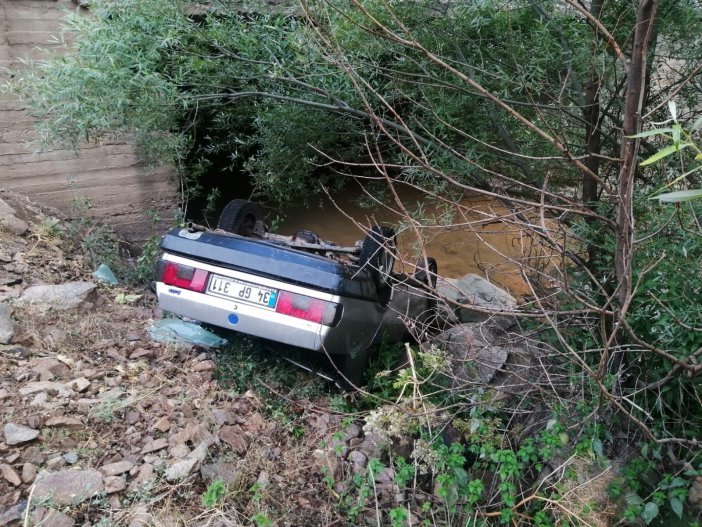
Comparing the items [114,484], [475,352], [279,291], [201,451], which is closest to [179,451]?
[201,451]

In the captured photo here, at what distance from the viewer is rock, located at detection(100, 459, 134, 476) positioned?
345cm

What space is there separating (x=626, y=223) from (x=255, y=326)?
230 centimetres

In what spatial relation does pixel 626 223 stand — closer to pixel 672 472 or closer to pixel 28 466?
pixel 672 472

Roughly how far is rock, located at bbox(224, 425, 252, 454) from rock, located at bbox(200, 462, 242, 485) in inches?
9.3

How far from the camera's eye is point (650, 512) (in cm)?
317

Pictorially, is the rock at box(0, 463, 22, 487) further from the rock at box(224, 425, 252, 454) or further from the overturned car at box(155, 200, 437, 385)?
the overturned car at box(155, 200, 437, 385)

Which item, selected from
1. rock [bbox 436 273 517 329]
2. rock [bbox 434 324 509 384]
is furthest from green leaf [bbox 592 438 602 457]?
rock [bbox 436 273 517 329]

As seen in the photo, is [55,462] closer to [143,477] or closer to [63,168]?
[143,477]

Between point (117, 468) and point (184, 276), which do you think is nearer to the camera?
point (117, 468)

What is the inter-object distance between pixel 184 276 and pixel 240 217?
915 millimetres

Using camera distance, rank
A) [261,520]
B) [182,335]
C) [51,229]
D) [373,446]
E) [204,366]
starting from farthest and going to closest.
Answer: [51,229] < [182,335] < [204,366] < [373,446] < [261,520]

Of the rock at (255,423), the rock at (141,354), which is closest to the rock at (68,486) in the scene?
the rock at (255,423)

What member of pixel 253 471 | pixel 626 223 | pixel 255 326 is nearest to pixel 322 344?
pixel 255 326

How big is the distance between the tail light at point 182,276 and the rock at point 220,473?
46.0 inches
